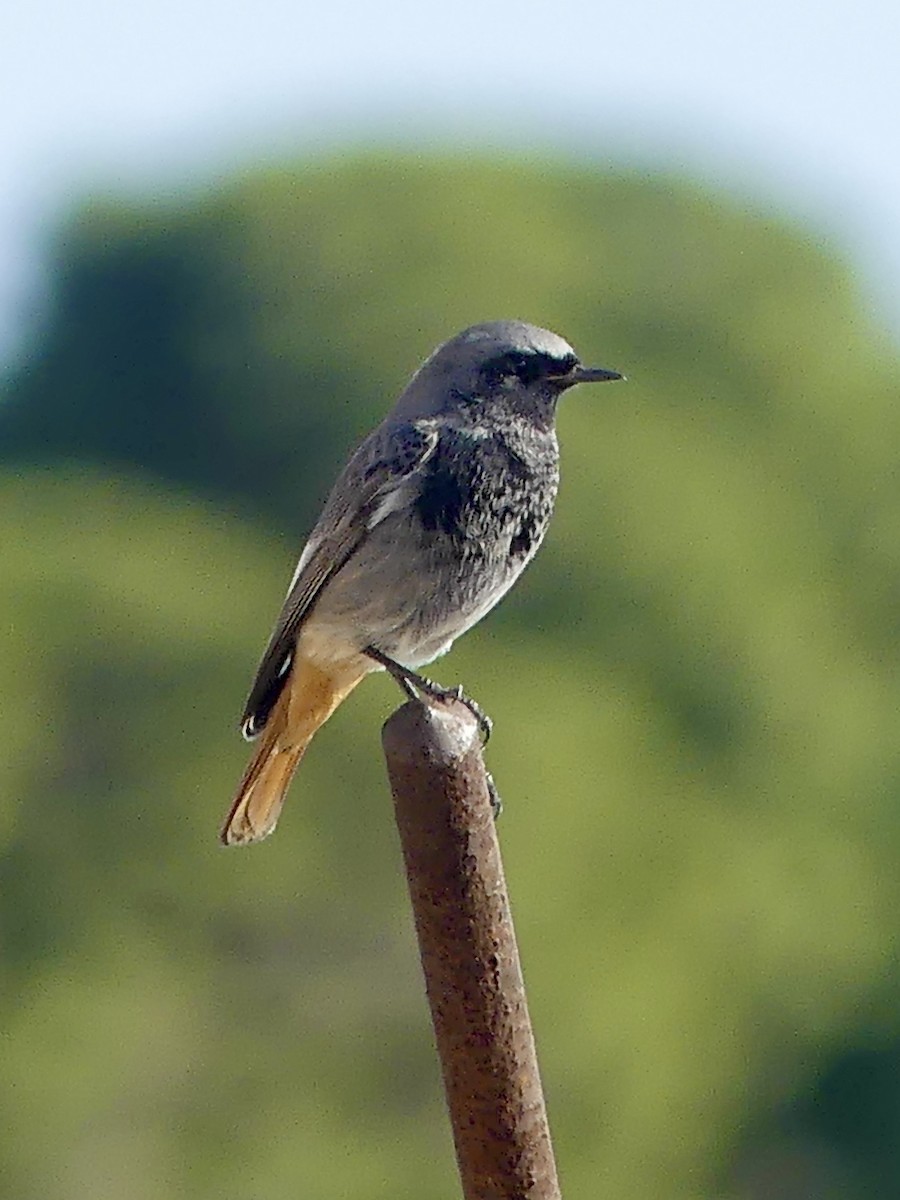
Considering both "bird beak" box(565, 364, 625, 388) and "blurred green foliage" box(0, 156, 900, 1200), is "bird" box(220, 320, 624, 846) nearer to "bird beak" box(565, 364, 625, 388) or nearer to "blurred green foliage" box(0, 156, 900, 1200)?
"bird beak" box(565, 364, 625, 388)

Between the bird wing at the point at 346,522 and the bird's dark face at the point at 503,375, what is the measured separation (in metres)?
0.11

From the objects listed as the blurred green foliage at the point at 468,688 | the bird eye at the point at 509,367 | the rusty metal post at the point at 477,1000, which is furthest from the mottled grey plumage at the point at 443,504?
the blurred green foliage at the point at 468,688

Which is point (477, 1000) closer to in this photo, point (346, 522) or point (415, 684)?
point (415, 684)

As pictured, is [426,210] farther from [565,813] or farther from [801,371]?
[565,813]

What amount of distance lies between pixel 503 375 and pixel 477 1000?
3.14 m

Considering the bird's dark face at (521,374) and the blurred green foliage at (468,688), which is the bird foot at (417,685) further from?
the blurred green foliage at (468,688)

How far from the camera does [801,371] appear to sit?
30266 millimetres

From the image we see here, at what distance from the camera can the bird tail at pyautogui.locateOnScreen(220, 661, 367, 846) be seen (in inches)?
217

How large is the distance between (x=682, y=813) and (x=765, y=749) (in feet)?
7.77

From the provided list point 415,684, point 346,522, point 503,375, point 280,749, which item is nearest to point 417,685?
point 415,684

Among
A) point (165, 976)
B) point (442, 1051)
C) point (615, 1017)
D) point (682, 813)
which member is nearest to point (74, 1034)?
point (165, 976)

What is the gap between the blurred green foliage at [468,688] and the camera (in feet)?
58.1

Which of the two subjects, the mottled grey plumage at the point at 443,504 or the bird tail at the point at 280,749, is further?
the mottled grey plumage at the point at 443,504

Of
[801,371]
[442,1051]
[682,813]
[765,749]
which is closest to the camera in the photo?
[442,1051]
